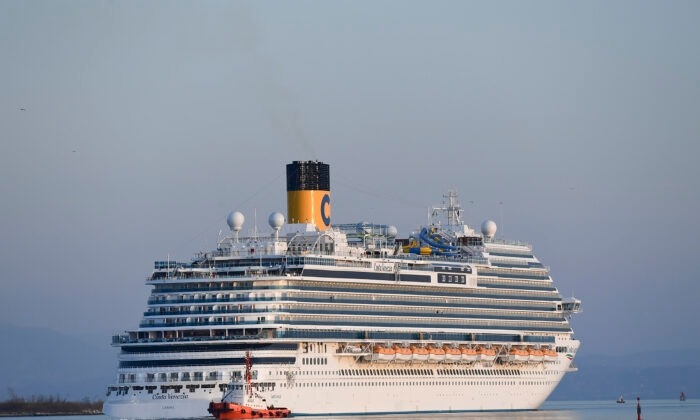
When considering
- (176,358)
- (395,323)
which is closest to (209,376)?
(176,358)

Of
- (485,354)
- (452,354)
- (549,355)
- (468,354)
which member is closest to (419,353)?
(452,354)

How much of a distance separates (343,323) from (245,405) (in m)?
12.7

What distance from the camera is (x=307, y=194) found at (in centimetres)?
12225

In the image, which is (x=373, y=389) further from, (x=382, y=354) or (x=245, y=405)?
(x=245, y=405)

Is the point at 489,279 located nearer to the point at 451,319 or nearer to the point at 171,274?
the point at 451,319

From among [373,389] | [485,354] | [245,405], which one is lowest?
[245,405]

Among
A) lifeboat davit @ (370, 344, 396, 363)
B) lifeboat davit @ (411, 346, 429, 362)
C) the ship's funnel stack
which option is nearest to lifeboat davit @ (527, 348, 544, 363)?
lifeboat davit @ (411, 346, 429, 362)

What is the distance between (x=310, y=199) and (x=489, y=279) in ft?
55.6

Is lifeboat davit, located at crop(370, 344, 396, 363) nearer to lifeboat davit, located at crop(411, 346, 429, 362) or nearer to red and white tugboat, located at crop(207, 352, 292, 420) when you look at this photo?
lifeboat davit, located at crop(411, 346, 429, 362)

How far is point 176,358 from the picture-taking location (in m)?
106

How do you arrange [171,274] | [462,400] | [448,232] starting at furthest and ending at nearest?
[448,232]
[462,400]
[171,274]

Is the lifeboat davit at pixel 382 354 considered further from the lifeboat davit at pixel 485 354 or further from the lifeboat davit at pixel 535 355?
the lifeboat davit at pixel 535 355

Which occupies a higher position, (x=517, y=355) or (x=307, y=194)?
(x=307, y=194)

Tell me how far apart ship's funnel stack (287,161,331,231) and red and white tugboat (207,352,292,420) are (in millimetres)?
20084
